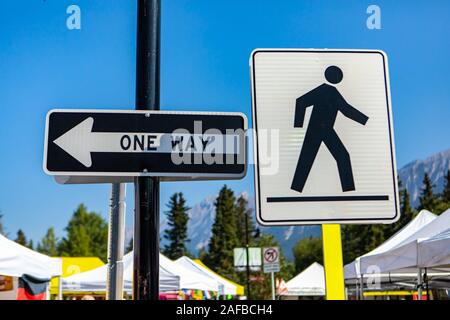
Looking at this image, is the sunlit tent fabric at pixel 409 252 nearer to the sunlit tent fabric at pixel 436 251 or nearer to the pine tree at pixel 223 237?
the sunlit tent fabric at pixel 436 251

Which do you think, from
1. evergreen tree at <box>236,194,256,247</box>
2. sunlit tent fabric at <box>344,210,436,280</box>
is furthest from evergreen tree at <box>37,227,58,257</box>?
sunlit tent fabric at <box>344,210,436,280</box>

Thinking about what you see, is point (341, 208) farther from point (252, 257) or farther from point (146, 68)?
point (252, 257)

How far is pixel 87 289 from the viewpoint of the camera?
15609 mm

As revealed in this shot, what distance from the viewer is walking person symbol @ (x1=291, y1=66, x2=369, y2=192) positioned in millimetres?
1648

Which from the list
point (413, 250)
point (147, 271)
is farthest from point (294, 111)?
point (413, 250)

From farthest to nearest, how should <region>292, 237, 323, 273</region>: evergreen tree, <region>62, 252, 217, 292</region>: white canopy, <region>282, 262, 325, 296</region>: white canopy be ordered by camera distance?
1. <region>292, 237, 323, 273</region>: evergreen tree
2. <region>282, 262, 325, 296</region>: white canopy
3. <region>62, 252, 217, 292</region>: white canopy

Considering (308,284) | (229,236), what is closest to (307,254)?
(229,236)

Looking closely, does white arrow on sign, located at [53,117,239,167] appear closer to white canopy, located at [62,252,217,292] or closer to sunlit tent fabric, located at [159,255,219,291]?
white canopy, located at [62,252,217,292]

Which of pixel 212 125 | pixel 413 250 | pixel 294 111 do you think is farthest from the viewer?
pixel 413 250

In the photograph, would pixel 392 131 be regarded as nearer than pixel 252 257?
Yes

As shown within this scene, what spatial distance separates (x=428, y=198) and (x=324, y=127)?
228ft

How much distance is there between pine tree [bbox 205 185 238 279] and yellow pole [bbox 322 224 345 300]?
76053 mm
